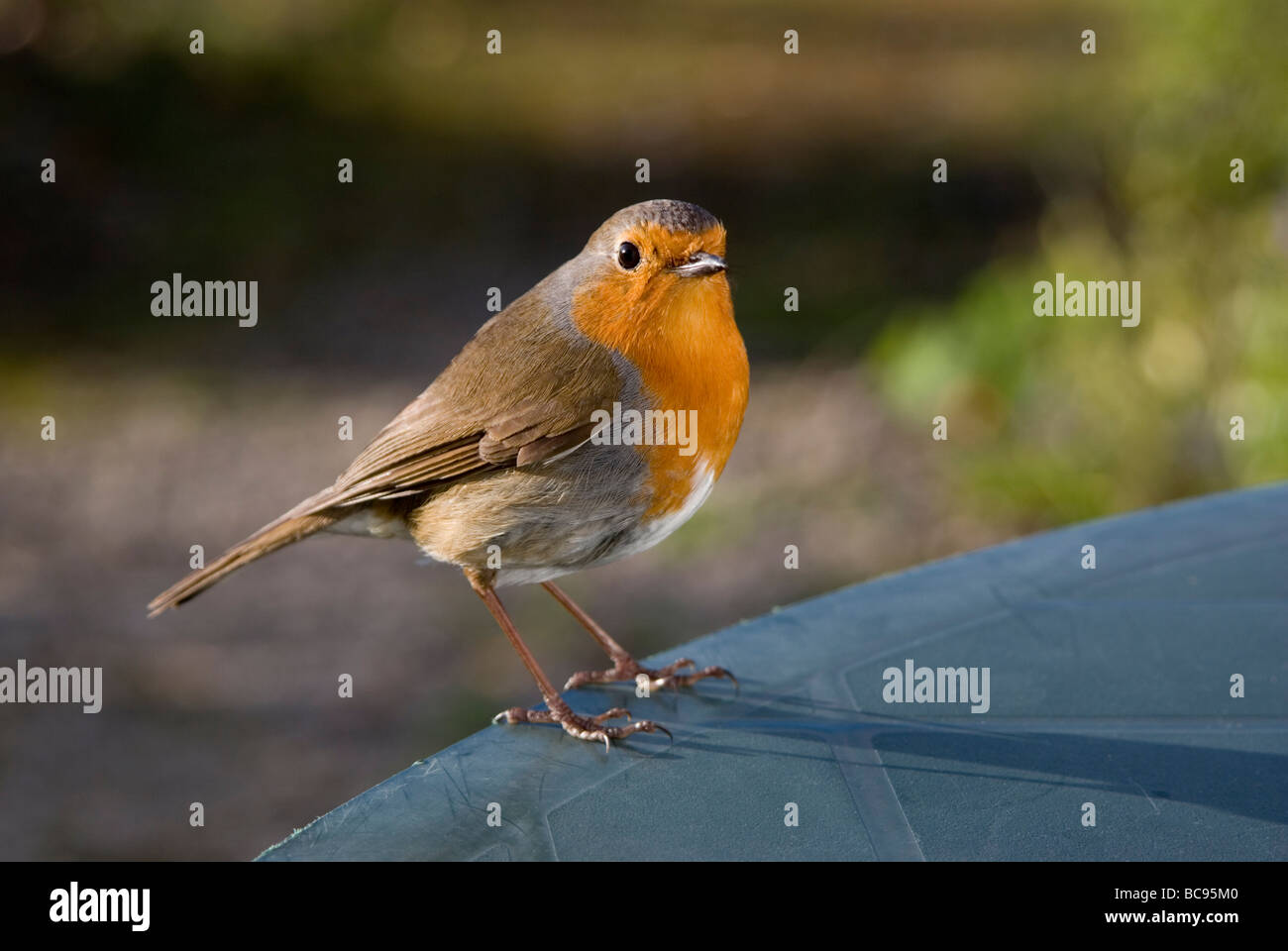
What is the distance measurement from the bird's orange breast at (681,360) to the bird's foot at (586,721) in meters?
0.37

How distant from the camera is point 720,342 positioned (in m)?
2.64

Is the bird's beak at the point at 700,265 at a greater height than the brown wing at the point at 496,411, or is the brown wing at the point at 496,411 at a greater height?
the bird's beak at the point at 700,265

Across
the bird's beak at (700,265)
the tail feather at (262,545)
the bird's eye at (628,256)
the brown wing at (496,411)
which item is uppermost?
the bird's eye at (628,256)

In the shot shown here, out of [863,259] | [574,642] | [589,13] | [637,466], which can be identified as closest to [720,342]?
[637,466]

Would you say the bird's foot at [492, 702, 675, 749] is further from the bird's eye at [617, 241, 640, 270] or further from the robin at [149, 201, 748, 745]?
the bird's eye at [617, 241, 640, 270]

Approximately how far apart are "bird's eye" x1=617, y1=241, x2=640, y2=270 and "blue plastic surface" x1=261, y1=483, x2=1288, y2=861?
0.68m

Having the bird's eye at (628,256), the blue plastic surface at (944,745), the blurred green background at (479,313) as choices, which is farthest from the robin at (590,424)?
the blurred green background at (479,313)

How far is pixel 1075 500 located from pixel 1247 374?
800 mm

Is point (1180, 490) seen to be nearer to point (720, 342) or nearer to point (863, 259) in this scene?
point (720, 342)

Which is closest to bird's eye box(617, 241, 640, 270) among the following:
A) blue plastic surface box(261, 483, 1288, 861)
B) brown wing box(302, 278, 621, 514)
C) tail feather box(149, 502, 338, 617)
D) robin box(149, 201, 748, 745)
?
robin box(149, 201, 748, 745)

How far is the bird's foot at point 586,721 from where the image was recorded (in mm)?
2365

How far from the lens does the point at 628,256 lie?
2.62 meters

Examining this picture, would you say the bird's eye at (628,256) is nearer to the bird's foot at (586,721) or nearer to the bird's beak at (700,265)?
the bird's beak at (700,265)

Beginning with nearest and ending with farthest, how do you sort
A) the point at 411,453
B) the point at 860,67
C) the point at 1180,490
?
1. the point at 411,453
2. the point at 1180,490
3. the point at 860,67
